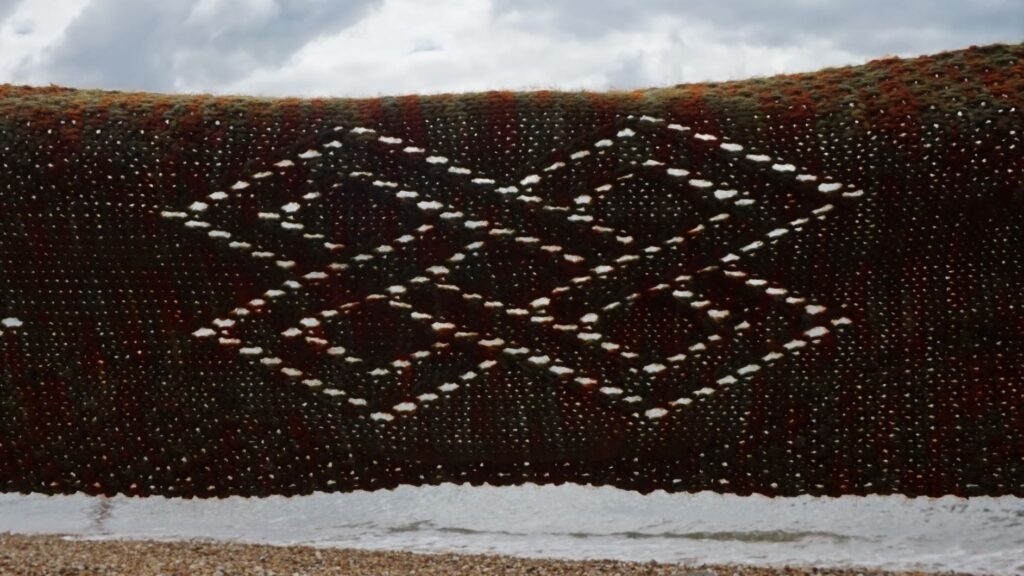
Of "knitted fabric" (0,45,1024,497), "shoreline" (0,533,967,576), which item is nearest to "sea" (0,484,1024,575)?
"shoreline" (0,533,967,576)

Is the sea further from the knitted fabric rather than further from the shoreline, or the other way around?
the knitted fabric

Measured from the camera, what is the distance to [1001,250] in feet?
4.02

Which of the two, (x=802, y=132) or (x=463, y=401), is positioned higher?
(x=802, y=132)

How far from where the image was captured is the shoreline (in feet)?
3.94

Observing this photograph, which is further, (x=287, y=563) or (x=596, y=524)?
(x=596, y=524)

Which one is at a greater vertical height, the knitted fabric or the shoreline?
the knitted fabric

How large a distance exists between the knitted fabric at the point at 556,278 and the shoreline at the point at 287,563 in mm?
108

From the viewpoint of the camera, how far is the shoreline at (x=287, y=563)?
120 centimetres

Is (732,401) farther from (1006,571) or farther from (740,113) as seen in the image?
(1006,571)

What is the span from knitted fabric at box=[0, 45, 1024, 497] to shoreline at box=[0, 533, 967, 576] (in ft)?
0.35

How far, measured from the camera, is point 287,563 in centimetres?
129

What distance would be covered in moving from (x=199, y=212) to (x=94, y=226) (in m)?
0.15

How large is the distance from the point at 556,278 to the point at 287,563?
53 cm

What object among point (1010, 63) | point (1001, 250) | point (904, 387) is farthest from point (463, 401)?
point (1010, 63)
